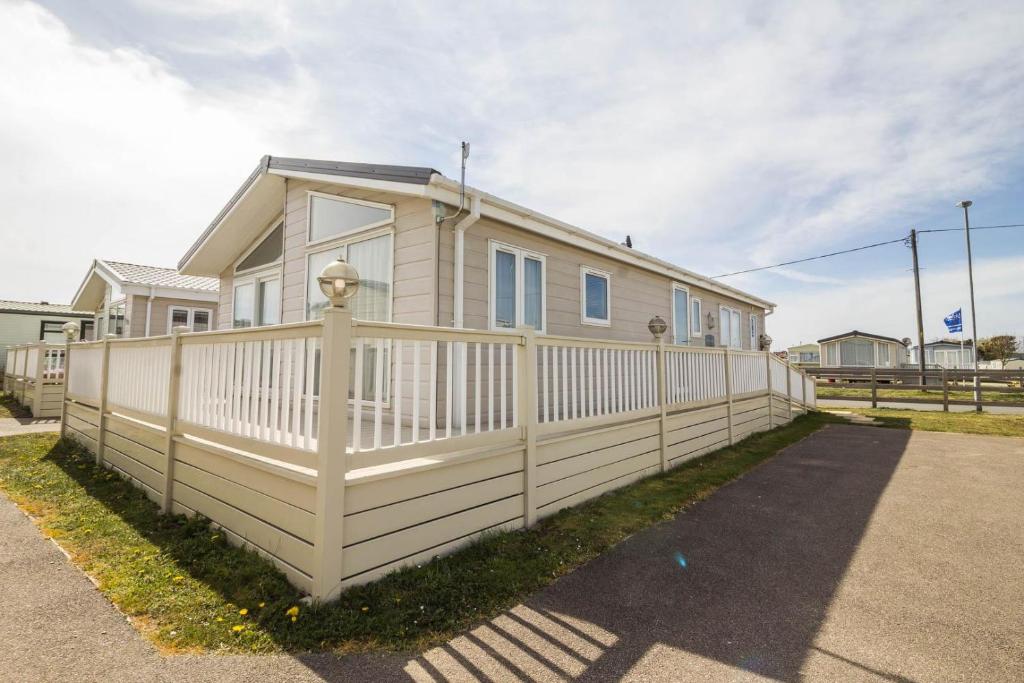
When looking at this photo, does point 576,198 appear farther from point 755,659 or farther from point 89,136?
point 755,659

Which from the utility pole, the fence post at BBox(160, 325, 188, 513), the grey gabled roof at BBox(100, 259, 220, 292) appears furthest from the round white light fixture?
the utility pole

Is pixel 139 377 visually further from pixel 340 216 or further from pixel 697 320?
pixel 697 320

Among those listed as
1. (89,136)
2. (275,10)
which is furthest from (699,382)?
(89,136)

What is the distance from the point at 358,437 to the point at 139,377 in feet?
11.7

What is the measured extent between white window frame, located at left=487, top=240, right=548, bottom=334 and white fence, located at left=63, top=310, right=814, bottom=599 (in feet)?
2.65

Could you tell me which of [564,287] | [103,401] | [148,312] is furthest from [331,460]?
[148,312]

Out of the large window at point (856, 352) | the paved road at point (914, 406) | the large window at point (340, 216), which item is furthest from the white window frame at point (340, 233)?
the large window at point (856, 352)

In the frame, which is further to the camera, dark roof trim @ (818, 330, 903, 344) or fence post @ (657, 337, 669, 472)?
dark roof trim @ (818, 330, 903, 344)

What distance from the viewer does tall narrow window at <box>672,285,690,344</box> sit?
10055mm

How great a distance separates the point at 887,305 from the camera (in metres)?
24.1

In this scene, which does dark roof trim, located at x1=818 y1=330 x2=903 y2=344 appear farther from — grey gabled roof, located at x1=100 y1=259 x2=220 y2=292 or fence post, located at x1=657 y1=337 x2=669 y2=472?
grey gabled roof, located at x1=100 y1=259 x2=220 y2=292

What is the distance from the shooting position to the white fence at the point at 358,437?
8.02 ft

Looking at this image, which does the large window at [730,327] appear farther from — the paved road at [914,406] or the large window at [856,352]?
the large window at [856,352]

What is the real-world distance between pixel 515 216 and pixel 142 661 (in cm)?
517
